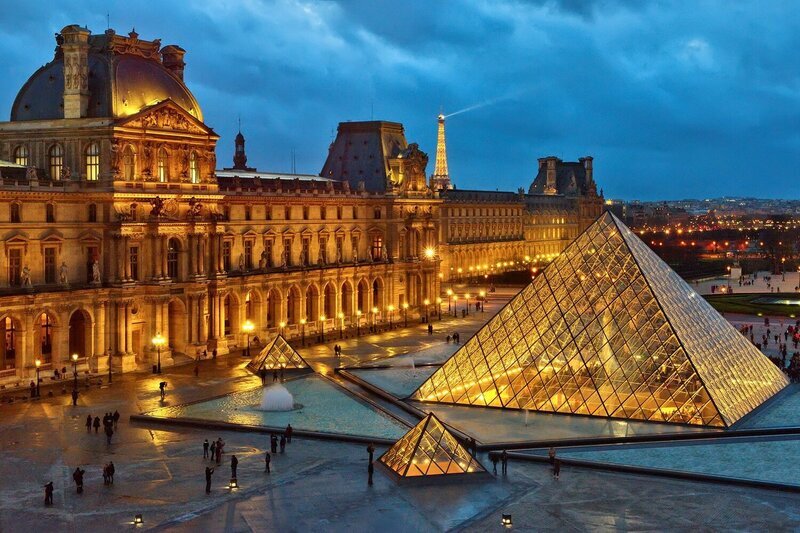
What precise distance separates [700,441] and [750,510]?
724 centimetres

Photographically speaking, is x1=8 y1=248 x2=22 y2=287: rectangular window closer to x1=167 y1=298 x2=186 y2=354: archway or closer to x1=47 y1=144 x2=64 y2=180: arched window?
x1=47 y1=144 x2=64 y2=180: arched window

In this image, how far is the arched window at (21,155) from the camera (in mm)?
53969

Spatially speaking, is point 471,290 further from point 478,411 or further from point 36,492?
point 36,492

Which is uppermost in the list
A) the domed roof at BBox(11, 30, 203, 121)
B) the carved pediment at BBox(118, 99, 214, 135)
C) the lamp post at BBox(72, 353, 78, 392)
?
the domed roof at BBox(11, 30, 203, 121)

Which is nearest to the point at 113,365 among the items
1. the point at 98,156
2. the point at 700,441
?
the point at 98,156

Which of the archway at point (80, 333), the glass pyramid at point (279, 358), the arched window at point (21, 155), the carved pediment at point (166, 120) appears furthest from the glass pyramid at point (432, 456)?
the arched window at point (21, 155)

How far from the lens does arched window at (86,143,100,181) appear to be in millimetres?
52281

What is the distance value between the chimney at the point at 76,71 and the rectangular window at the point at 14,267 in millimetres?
8394

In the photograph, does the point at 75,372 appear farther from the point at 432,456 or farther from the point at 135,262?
the point at 432,456

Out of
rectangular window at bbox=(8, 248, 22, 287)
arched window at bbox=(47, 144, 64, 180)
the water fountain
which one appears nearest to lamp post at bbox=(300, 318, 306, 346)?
arched window at bbox=(47, 144, 64, 180)

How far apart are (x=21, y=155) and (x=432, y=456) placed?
1254 inches

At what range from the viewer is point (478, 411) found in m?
41.6

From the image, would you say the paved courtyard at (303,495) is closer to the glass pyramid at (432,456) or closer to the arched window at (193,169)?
the glass pyramid at (432,456)

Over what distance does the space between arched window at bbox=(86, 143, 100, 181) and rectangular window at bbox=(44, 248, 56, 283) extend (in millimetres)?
4543
